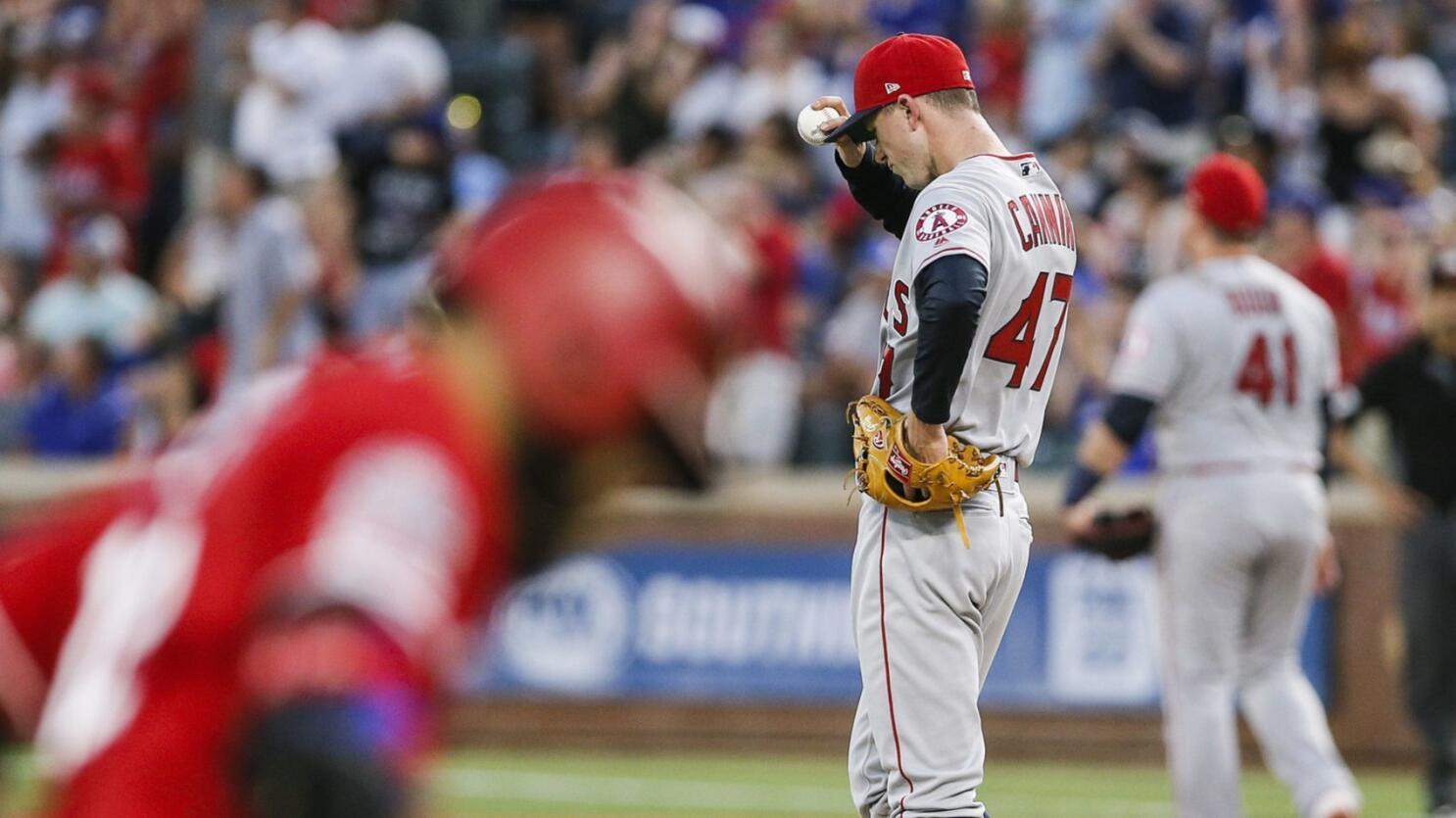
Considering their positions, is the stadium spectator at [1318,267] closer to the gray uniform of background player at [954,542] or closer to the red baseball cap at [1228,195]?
the red baseball cap at [1228,195]

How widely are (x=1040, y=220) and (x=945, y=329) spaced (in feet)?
1.82

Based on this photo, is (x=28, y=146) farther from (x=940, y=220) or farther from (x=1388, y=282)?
(x=940, y=220)

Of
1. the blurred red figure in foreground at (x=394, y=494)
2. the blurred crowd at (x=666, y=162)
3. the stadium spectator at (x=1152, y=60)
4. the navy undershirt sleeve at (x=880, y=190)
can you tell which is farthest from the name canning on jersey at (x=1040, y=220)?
the stadium spectator at (x=1152, y=60)

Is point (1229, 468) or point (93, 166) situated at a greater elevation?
point (93, 166)

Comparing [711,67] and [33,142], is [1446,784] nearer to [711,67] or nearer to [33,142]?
[711,67]

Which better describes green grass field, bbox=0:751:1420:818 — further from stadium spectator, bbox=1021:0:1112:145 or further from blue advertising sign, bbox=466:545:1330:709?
stadium spectator, bbox=1021:0:1112:145

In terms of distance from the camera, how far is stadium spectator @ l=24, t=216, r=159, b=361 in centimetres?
1483

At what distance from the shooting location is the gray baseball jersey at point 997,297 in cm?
541

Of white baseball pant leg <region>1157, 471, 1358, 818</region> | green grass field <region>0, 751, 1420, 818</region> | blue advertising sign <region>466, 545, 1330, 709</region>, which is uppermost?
white baseball pant leg <region>1157, 471, 1358, 818</region>

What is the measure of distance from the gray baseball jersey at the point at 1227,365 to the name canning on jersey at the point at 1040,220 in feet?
6.66

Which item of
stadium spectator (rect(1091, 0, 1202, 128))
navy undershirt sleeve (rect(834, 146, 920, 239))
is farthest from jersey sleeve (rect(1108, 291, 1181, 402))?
stadium spectator (rect(1091, 0, 1202, 128))

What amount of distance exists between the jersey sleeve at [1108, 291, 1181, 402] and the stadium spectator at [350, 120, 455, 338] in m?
5.98

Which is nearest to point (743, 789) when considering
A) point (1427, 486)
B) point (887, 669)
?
point (1427, 486)

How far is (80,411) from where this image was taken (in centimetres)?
1392
